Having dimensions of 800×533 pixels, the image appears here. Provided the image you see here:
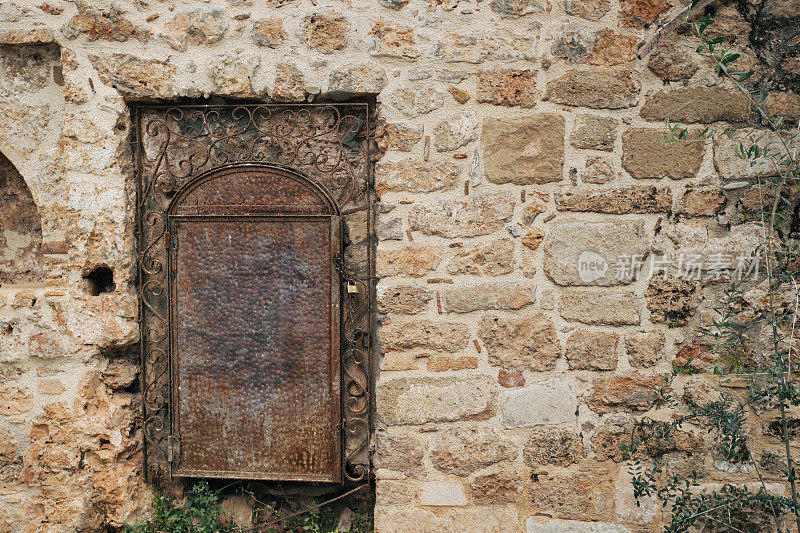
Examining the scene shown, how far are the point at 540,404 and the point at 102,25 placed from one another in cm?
253

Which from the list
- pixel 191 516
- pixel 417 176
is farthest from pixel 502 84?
pixel 191 516

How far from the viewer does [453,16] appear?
94.8 inches

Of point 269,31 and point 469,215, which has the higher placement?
point 269,31

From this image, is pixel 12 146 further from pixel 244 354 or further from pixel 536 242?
pixel 536 242

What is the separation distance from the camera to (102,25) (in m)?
2.48

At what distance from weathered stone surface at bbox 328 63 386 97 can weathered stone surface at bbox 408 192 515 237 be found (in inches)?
22.3

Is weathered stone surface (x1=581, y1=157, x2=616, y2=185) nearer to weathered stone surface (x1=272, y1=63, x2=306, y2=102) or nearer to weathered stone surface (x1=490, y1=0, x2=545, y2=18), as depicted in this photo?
weathered stone surface (x1=490, y1=0, x2=545, y2=18)

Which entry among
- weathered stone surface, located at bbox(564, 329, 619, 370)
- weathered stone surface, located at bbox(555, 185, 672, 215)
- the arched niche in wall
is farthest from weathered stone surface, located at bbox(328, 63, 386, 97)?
the arched niche in wall

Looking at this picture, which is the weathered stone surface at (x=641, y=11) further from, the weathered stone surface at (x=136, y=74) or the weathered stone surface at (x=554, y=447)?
the weathered stone surface at (x=136, y=74)

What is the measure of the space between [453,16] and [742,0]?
1241 mm

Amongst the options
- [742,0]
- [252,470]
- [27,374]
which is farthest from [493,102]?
[27,374]

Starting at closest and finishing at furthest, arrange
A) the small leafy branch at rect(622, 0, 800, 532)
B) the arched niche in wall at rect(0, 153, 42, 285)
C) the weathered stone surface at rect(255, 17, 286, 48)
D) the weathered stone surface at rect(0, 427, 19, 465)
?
the small leafy branch at rect(622, 0, 800, 532) < the weathered stone surface at rect(255, 17, 286, 48) < the weathered stone surface at rect(0, 427, 19, 465) < the arched niche in wall at rect(0, 153, 42, 285)

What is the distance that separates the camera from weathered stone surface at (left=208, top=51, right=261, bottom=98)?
2.47 metres

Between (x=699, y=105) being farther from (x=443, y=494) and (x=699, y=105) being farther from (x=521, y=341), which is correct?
(x=443, y=494)
